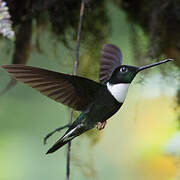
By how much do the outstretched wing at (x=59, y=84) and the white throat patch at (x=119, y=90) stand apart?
30 mm

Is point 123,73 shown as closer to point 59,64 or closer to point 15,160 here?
point 59,64

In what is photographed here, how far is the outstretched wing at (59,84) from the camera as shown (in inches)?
19.1

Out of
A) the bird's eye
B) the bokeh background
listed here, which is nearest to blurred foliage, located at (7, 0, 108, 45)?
the bokeh background

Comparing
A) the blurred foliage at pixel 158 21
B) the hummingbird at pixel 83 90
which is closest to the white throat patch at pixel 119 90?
the hummingbird at pixel 83 90

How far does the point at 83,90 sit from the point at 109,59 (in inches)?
4.1

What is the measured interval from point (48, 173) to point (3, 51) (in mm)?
392

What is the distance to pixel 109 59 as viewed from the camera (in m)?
0.62

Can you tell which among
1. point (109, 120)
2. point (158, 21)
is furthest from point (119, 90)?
point (109, 120)

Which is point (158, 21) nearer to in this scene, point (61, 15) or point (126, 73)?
point (61, 15)

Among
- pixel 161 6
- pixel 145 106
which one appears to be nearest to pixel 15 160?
pixel 145 106

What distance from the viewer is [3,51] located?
1042 mm

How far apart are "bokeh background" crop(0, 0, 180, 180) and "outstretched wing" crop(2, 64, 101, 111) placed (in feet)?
1.38

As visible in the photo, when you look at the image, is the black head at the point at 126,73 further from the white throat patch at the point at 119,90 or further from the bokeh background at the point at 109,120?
the bokeh background at the point at 109,120

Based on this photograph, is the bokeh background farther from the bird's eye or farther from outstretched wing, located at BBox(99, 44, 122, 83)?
the bird's eye
